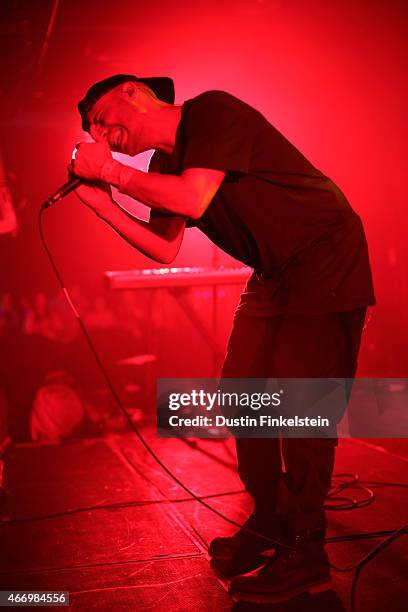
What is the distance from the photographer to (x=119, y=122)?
194cm

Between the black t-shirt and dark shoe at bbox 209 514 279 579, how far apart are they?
78 centimetres

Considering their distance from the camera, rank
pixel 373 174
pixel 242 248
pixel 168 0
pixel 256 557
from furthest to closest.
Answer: pixel 373 174
pixel 168 0
pixel 256 557
pixel 242 248

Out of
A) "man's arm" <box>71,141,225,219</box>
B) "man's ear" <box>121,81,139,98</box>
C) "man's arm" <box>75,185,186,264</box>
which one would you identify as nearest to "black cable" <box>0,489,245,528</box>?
"man's arm" <box>75,185,186,264</box>

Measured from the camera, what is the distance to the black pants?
1.85m

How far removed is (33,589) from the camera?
196cm

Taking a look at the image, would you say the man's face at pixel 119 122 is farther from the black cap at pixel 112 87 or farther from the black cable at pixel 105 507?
the black cable at pixel 105 507

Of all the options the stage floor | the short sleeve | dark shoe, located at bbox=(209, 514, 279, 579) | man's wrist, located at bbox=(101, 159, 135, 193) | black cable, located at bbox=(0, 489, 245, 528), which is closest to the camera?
the short sleeve

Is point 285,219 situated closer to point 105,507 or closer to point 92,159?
point 92,159

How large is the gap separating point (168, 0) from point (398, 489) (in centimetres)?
372

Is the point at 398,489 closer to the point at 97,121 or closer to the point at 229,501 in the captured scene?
the point at 229,501

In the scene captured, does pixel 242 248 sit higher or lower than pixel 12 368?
higher

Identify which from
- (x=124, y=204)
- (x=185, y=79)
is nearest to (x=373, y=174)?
(x=185, y=79)

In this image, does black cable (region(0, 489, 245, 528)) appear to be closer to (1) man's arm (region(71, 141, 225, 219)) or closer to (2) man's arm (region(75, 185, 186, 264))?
(2) man's arm (region(75, 185, 186, 264))

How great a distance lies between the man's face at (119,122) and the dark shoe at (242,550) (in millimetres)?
1335
